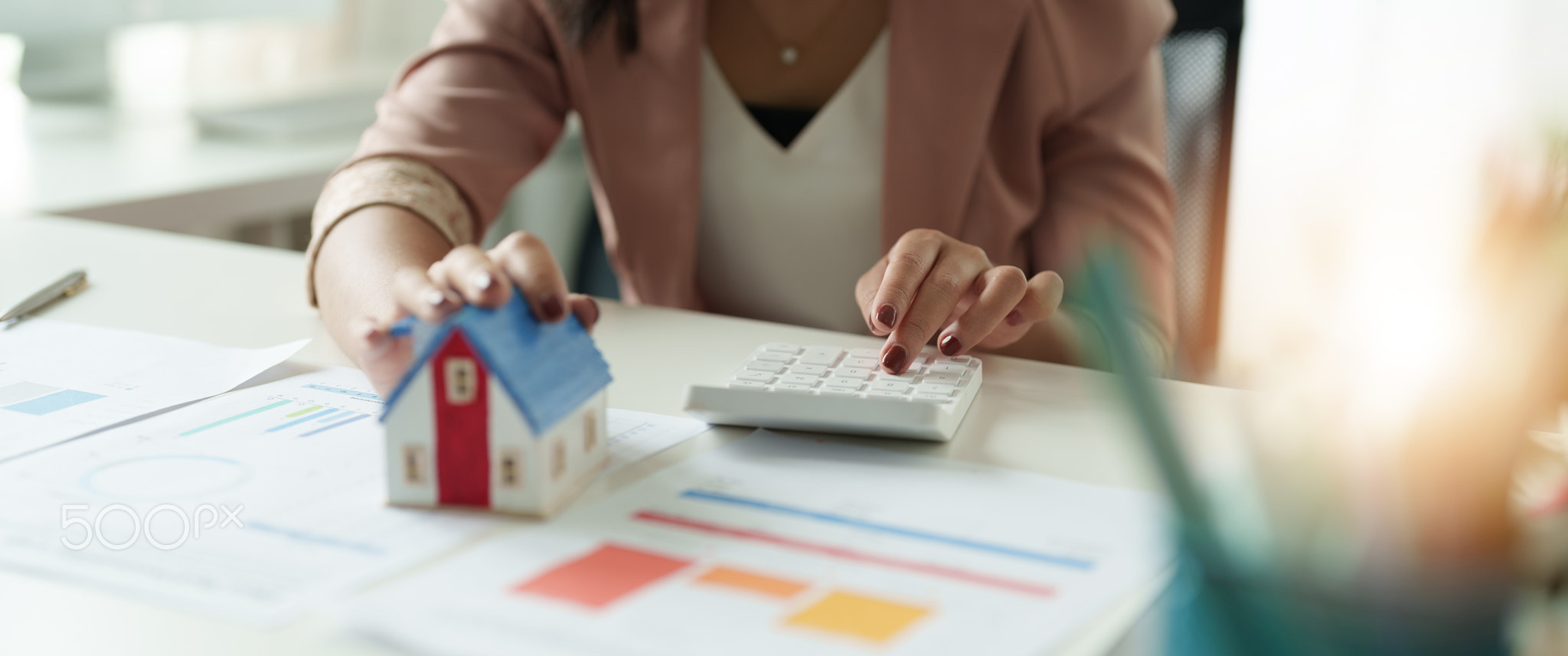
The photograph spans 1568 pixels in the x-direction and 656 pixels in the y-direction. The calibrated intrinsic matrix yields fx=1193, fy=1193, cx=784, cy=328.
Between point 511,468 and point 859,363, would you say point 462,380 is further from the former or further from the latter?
point 859,363

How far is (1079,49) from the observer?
3.05 ft

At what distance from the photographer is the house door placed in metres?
0.43

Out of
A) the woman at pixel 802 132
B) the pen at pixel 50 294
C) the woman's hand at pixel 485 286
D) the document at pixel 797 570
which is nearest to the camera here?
the document at pixel 797 570

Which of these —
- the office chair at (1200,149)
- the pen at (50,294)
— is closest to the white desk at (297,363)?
the pen at (50,294)

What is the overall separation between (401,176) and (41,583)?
1.50 feet

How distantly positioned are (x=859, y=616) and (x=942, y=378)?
25 cm

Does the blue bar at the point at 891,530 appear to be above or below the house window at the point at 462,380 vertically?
below

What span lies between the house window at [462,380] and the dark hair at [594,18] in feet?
1.87

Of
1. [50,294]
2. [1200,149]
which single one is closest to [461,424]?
[50,294]

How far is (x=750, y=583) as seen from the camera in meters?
0.39

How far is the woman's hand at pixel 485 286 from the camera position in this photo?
18.2 inches

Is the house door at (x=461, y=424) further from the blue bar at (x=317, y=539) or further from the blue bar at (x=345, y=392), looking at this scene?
the blue bar at (x=345, y=392)

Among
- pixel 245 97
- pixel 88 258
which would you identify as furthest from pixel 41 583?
pixel 245 97

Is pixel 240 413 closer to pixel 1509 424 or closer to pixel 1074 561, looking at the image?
pixel 1074 561
